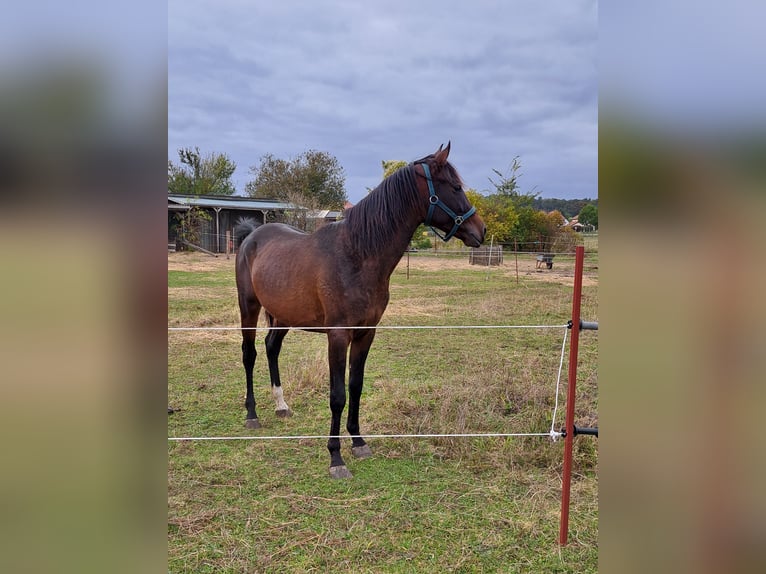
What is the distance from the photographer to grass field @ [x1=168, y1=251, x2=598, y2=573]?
86.8 inches

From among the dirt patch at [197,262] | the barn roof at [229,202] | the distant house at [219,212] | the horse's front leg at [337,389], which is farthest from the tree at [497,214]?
the horse's front leg at [337,389]

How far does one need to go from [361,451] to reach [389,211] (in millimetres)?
1717

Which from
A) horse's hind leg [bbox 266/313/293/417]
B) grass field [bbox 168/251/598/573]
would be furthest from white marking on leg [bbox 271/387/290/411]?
grass field [bbox 168/251/598/573]

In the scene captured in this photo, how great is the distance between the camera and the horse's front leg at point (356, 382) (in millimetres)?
3168

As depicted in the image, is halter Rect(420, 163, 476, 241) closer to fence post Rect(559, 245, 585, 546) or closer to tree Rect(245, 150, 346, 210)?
fence post Rect(559, 245, 585, 546)

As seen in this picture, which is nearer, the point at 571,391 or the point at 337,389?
the point at 571,391

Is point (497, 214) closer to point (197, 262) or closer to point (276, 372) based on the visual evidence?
point (197, 262)

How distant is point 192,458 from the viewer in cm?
316

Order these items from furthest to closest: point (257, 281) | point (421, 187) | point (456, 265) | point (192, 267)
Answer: point (456, 265), point (192, 267), point (257, 281), point (421, 187)

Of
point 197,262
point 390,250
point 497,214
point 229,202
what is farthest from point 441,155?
point 229,202

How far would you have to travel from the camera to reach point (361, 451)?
128 inches
